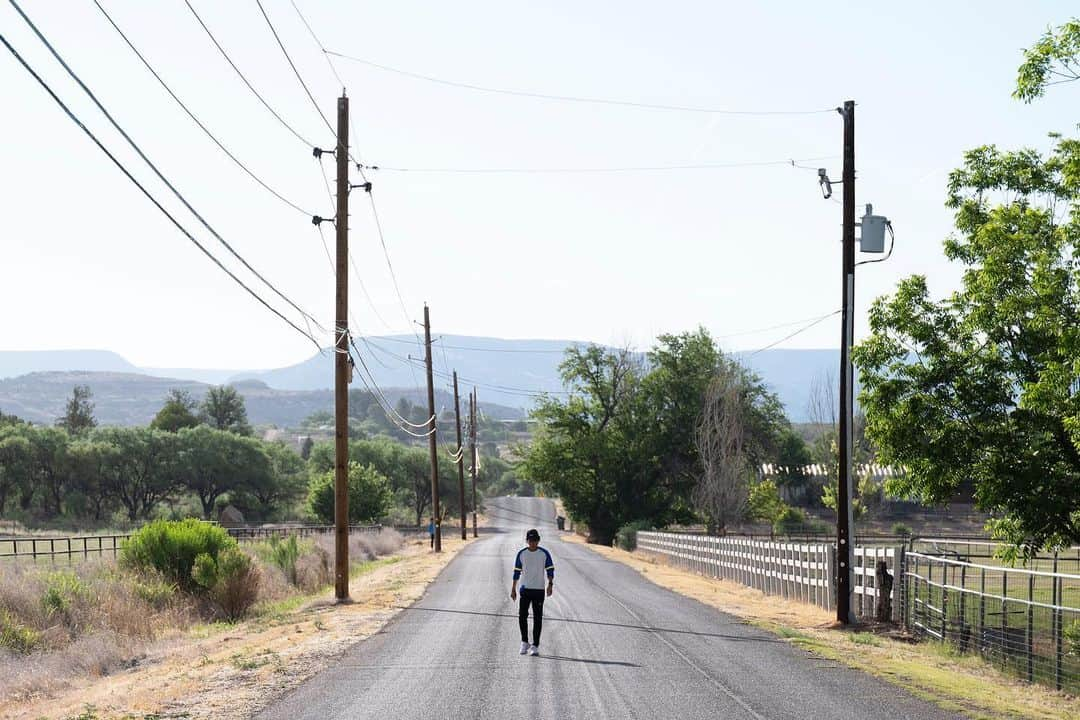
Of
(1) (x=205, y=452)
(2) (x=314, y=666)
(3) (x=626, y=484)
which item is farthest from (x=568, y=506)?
(2) (x=314, y=666)

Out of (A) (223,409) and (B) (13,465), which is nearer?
(B) (13,465)

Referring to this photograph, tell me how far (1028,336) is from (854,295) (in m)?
3.22

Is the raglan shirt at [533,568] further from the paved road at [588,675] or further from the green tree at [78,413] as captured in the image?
the green tree at [78,413]

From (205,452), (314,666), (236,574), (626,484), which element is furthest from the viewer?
(205,452)

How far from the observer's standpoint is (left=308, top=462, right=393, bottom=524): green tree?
90.1 metres

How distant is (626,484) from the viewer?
84.3m

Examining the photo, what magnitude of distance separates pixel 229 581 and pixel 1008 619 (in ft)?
61.0

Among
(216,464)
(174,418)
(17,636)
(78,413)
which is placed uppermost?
(174,418)

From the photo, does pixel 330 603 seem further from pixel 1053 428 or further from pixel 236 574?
pixel 1053 428

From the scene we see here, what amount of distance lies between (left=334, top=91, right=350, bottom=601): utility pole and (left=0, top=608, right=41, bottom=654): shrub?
6547 millimetres

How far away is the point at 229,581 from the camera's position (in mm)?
28719

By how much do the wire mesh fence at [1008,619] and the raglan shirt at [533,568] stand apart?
616cm

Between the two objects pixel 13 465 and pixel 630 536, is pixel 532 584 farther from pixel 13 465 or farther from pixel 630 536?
pixel 13 465

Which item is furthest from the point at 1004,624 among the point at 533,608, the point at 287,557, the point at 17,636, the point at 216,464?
the point at 216,464
